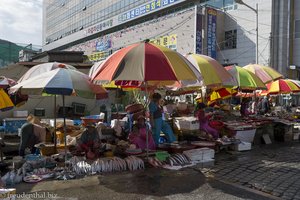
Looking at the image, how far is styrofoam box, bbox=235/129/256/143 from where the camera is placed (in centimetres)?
1135

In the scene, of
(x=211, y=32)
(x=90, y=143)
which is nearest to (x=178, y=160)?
(x=90, y=143)

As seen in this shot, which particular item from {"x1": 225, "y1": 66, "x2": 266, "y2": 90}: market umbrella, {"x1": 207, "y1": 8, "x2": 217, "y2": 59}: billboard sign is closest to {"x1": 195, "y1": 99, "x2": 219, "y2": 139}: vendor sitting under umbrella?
{"x1": 225, "y1": 66, "x2": 266, "y2": 90}: market umbrella

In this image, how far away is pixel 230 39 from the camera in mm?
36312

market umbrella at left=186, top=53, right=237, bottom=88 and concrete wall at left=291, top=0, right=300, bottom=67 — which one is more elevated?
concrete wall at left=291, top=0, right=300, bottom=67

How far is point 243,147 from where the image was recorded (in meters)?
10.6

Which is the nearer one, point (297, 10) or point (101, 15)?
point (297, 10)

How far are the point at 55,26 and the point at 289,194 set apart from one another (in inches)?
3704

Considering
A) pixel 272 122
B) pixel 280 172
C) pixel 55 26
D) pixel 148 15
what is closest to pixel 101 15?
pixel 148 15

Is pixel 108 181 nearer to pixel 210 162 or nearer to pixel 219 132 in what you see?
pixel 210 162

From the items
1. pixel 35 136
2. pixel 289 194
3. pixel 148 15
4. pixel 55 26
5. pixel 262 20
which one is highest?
pixel 55 26

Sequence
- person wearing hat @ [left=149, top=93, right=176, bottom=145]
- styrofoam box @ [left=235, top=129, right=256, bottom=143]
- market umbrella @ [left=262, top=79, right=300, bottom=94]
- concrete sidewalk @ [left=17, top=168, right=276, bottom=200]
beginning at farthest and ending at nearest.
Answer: market umbrella @ [left=262, top=79, right=300, bottom=94] < styrofoam box @ [left=235, top=129, right=256, bottom=143] < person wearing hat @ [left=149, top=93, right=176, bottom=145] < concrete sidewalk @ [left=17, top=168, right=276, bottom=200]

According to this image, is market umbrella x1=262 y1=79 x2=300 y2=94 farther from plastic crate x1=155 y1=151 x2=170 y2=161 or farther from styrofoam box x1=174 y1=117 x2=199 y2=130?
plastic crate x1=155 y1=151 x2=170 y2=161

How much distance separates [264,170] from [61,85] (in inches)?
202

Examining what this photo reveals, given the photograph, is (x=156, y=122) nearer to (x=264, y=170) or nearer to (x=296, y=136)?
(x=264, y=170)
